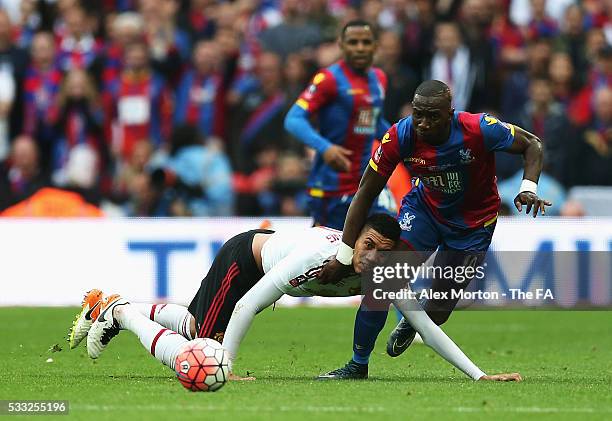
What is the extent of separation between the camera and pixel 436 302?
10.2 m

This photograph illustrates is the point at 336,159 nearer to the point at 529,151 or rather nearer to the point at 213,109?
the point at 529,151

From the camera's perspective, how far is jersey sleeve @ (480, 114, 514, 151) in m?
9.23

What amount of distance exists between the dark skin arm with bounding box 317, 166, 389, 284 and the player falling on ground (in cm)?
6

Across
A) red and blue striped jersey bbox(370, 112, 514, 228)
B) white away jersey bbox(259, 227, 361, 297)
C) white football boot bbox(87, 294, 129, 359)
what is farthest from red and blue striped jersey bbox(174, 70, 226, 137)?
white away jersey bbox(259, 227, 361, 297)

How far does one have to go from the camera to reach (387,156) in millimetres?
9164

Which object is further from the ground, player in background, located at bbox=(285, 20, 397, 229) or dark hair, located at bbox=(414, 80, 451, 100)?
dark hair, located at bbox=(414, 80, 451, 100)

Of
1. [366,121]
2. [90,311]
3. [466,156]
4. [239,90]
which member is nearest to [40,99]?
[239,90]

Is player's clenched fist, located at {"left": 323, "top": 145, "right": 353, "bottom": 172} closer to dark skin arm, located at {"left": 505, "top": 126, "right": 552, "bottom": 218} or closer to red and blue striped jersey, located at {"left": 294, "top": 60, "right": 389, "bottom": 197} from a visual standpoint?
red and blue striped jersey, located at {"left": 294, "top": 60, "right": 389, "bottom": 197}

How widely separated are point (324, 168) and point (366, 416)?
520cm

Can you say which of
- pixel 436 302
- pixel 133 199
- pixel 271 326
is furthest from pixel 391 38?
pixel 436 302

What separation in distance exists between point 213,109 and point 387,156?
991cm

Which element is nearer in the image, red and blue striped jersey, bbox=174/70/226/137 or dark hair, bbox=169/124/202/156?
dark hair, bbox=169/124/202/156

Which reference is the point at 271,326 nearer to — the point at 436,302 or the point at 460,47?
the point at 436,302

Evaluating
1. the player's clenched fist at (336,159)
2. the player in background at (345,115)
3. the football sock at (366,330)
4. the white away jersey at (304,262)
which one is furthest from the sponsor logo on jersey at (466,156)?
the player in background at (345,115)
